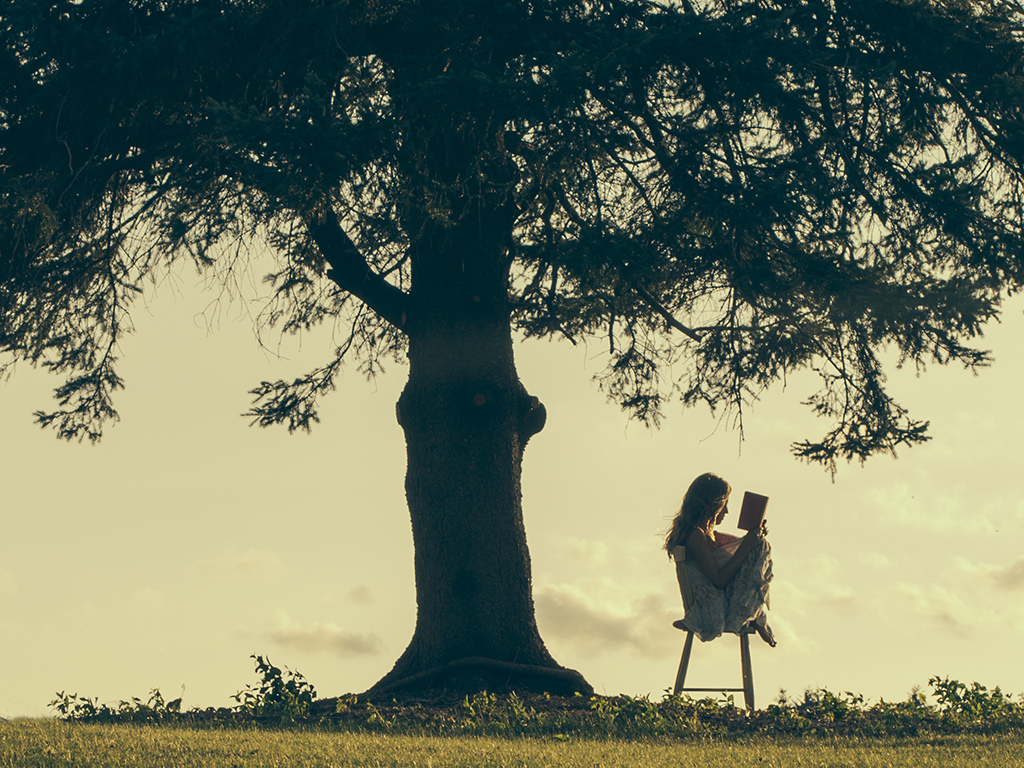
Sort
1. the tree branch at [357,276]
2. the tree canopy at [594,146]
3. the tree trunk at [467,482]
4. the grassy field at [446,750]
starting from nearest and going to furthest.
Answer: the grassy field at [446,750] → the tree canopy at [594,146] → the tree trunk at [467,482] → the tree branch at [357,276]

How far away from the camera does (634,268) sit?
838cm

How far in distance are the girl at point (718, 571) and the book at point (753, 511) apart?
96mm

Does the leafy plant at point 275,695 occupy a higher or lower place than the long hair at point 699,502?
lower

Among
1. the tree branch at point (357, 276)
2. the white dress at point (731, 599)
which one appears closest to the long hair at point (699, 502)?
the white dress at point (731, 599)

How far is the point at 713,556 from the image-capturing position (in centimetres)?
922

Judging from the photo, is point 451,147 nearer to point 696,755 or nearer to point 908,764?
point 696,755

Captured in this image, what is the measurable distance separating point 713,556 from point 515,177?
380 centimetres

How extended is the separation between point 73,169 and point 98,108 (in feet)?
2.62

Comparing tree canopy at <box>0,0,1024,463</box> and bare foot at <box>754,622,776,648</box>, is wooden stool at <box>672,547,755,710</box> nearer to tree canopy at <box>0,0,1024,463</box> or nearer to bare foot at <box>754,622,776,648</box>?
bare foot at <box>754,622,776,648</box>

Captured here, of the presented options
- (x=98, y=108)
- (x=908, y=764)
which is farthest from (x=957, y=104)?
(x=98, y=108)

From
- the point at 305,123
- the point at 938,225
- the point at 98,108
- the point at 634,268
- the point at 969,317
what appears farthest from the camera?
the point at 969,317

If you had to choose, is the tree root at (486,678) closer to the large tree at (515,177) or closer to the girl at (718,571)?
the large tree at (515,177)

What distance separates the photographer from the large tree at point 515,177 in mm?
8352

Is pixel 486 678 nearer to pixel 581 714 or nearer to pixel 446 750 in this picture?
pixel 581 714
